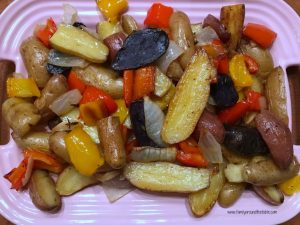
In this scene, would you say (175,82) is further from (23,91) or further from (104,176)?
(23,91)

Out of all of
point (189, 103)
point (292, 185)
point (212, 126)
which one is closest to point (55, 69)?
point (189, 103)

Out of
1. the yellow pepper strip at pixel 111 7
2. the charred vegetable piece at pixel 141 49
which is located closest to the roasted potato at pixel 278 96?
the charred vegetable piece at pixel 141 49

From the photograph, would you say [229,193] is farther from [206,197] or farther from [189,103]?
[189,103]

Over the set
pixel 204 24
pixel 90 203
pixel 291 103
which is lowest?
pixel 90 203

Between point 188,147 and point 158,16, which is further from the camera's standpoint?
point 158,16

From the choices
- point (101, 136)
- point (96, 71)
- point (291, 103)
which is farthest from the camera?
point (291, 103)

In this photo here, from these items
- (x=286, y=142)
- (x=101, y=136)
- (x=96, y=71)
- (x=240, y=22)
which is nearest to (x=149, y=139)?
(x=101, y=136)

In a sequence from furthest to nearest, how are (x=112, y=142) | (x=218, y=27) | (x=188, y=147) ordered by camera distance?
(x=218, y=27), (x=188, y=147), (x=112, y=142)
